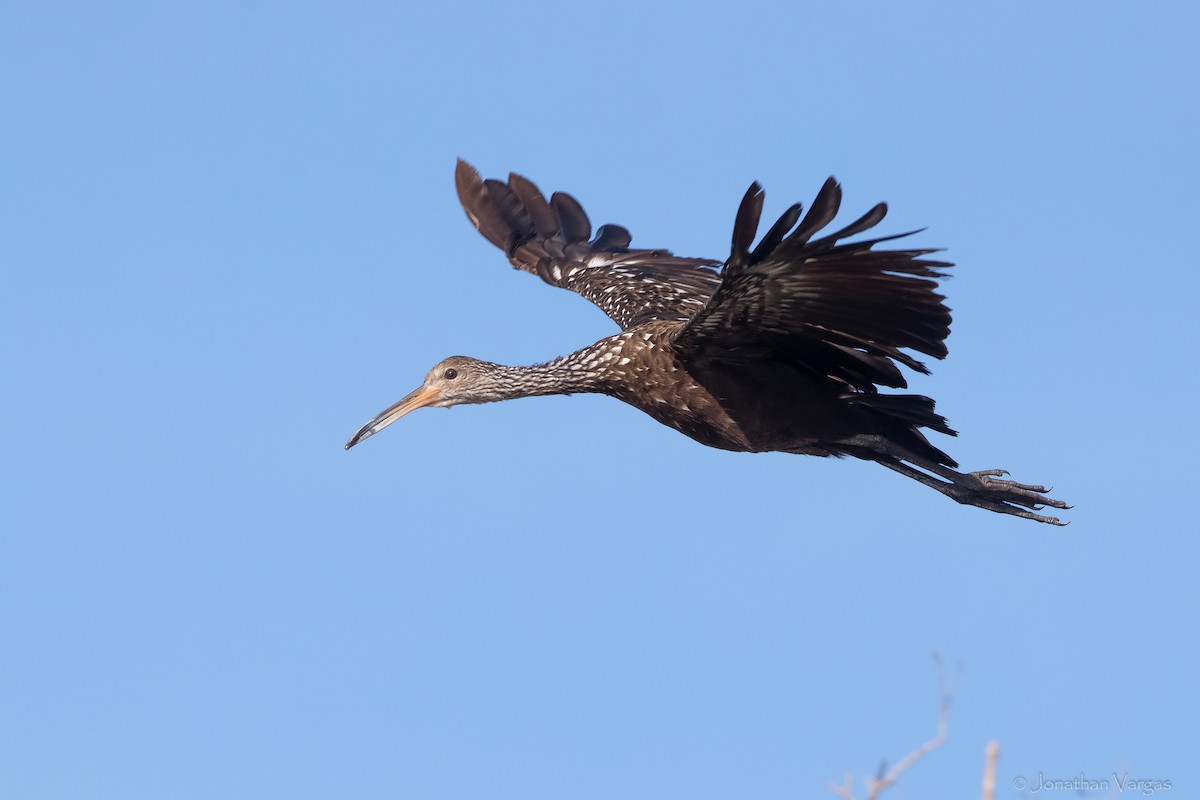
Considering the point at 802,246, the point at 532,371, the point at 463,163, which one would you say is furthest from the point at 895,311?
the point at 463,163

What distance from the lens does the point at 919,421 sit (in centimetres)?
865

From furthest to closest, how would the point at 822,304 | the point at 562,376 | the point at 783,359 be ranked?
the point at 562,376 < the point at 783,359 < the point at 822,304

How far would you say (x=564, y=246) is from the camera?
1159cm

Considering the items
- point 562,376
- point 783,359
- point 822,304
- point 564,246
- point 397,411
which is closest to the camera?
point 822,304

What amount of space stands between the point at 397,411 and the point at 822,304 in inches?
117

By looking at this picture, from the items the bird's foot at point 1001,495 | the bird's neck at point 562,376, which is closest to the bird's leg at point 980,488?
the bird's foot at point 1001,495

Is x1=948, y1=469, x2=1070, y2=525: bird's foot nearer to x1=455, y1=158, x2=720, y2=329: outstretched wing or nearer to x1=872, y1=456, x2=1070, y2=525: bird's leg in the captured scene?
x1=872, y1=456, x2=1070, y2=525: bird's leg

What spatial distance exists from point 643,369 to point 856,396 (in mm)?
1152

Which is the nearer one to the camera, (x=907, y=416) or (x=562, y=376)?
(x=907, y=416)

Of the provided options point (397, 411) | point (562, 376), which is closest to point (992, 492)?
point (562, 376)

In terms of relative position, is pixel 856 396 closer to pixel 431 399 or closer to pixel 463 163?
pixel 431 399

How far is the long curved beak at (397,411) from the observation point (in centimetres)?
938

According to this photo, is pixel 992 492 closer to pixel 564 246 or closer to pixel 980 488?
pixel 980 488

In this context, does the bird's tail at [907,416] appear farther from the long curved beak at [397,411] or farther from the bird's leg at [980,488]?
the long curved beak at [397,411]
